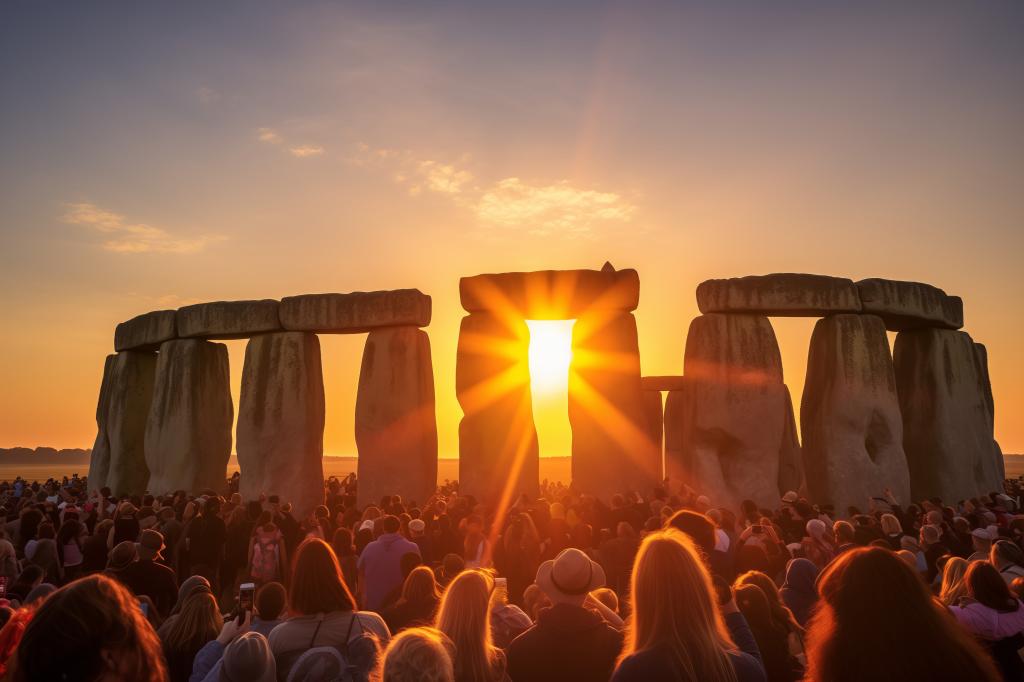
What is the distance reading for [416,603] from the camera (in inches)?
202

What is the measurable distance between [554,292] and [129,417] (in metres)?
12.6

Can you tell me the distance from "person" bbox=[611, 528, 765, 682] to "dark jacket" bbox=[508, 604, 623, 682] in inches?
28.1

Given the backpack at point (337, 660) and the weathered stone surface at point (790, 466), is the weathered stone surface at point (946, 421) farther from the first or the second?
the backpack at point (337, 660)

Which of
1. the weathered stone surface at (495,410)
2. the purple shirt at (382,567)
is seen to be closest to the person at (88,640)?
the purple shirt at (382,567)

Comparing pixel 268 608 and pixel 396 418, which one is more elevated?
pixel 396 418

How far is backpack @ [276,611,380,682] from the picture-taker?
3.67 metres

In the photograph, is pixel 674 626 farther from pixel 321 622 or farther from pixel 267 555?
pixel 267 555

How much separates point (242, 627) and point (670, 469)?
25.8m

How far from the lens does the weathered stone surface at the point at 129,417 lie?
21.9 meters

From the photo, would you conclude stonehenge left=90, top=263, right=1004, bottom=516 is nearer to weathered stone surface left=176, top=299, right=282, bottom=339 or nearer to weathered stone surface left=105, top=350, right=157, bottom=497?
weathered stone surface left=176, top=299, right=282, bottom=339

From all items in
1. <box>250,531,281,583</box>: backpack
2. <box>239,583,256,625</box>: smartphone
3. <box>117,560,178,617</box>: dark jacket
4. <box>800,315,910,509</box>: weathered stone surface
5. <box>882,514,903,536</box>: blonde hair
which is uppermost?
<box>800,315,910,509</box>: weathered stone surface

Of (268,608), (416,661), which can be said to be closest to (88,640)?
(416,661)

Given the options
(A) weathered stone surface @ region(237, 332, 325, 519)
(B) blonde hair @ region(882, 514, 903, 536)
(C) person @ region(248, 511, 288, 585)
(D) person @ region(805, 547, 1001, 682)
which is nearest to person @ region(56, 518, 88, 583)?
(C) person @ region(248, 511, 288, 585)

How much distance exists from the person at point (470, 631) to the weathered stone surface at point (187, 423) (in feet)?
59.4
